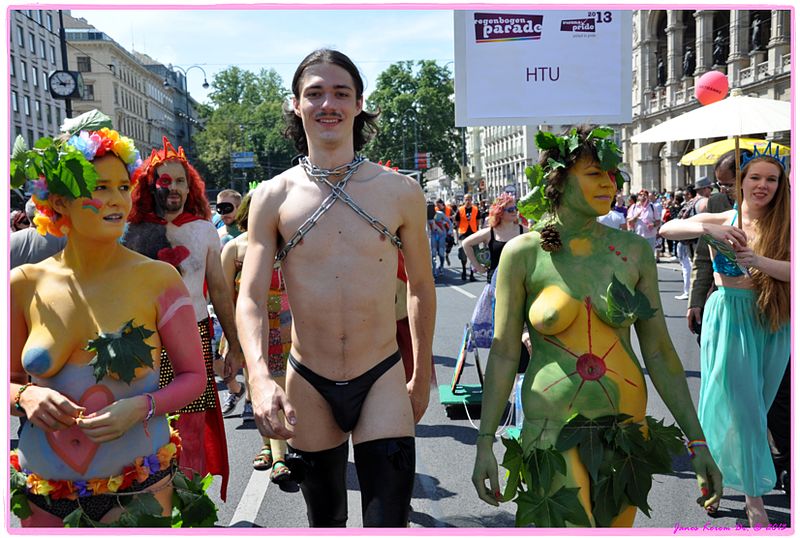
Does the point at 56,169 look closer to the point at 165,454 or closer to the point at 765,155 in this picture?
the point at 165,454

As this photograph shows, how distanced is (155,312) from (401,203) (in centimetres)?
95

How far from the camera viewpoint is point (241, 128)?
273 feet

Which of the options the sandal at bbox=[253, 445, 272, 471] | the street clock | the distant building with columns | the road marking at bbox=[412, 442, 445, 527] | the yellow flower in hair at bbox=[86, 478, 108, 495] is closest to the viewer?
the yellow flower in hair at bbox=[86, 478, 108, 495]

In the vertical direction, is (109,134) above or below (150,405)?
above

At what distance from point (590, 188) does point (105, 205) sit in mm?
1651

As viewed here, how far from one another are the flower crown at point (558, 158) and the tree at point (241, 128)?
70.7m

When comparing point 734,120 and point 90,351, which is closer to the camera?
point 90,351

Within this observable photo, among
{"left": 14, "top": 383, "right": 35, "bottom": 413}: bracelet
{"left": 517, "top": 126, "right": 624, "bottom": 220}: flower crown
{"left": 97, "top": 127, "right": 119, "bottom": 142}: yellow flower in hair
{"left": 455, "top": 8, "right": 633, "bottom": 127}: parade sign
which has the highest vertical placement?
{"left": 455, "top": 8, "right": 633, "bottom": 127}: parade sign

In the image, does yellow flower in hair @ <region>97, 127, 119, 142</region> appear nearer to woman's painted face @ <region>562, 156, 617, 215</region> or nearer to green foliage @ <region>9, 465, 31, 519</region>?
green foliage @ <region>9, 465, 31, 519</region>

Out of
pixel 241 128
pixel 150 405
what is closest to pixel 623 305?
pixel 150 405

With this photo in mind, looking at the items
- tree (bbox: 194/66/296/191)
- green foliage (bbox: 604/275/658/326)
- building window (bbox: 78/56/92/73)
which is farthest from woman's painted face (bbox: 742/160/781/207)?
tree (bbox: 194/66/296/191)

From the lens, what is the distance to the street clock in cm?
1442

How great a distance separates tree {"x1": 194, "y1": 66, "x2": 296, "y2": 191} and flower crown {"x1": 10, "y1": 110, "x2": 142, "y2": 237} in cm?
7109

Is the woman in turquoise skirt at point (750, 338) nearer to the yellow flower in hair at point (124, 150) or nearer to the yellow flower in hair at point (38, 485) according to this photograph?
the yellow flower in hair at point (124, 150)
